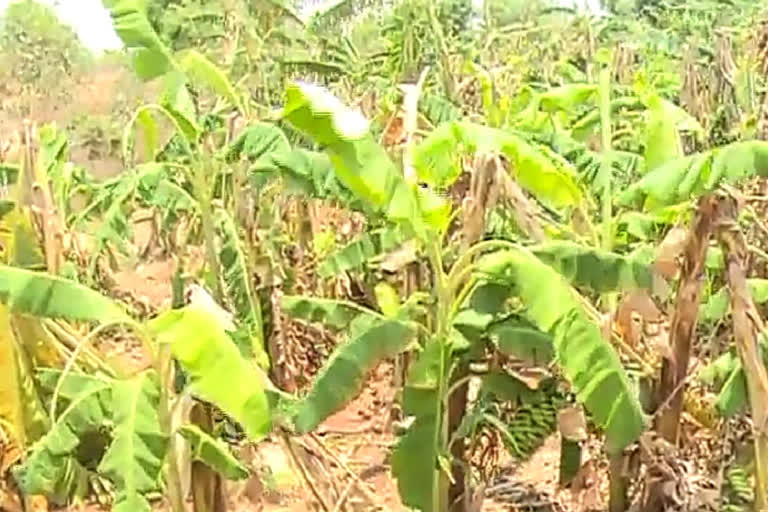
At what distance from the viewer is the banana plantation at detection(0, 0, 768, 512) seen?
3854mm

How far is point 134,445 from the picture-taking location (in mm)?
3814

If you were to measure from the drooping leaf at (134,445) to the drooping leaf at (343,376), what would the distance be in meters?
0.45

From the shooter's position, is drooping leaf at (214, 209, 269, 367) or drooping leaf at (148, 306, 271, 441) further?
drooping leaf at (214, 209, 269, 367)

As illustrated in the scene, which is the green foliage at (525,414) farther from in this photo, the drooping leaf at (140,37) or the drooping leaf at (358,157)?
the drooping leaf at (140,37)

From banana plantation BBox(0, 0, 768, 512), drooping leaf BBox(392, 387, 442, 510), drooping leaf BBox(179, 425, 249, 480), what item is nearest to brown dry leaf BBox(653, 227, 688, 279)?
banana plantation BBox(0, 0, 768, 512)

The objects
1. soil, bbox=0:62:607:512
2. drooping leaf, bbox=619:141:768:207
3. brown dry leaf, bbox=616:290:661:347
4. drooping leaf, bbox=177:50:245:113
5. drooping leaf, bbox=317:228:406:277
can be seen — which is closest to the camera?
drooping leaf, bbox=619:141:768:207

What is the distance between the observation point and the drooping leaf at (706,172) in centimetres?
384

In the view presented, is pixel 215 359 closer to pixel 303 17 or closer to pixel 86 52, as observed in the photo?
pixel 303 17

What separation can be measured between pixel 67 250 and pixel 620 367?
12.8 feet

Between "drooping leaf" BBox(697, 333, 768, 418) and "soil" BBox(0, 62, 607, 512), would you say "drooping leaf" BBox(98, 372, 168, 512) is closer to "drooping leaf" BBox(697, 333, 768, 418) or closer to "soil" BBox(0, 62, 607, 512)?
"soil" BBox(0, 62, 607, 512)

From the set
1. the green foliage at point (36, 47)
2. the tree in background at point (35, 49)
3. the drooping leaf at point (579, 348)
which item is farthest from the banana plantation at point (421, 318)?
the green foliage at point (36, 47)

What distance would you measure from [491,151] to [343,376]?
2.96ft

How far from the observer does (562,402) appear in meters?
4.67

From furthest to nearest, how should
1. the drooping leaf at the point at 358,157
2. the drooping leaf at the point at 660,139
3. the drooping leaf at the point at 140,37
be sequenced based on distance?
the drooping leaf at the point at 140,37 < the drooping leaf at the point at 660,139 < the drooping leaf at the point at 358,157
